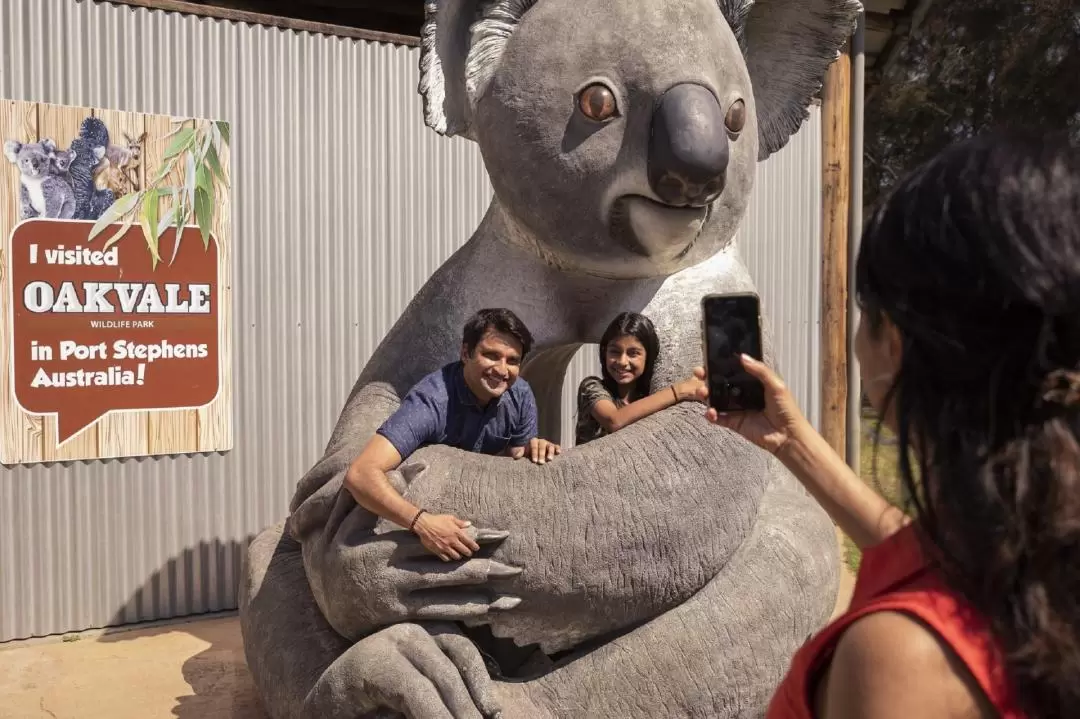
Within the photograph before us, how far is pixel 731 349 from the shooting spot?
1.38 m

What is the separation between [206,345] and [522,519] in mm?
2729

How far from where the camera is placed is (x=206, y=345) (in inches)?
172

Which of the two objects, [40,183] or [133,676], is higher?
[40,183]

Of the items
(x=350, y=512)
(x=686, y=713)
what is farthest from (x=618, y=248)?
(x=686, y=713)

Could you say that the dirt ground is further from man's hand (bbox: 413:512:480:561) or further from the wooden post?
the wooden post

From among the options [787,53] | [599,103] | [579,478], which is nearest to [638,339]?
[579,478]

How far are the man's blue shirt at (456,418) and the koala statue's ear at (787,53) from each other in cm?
111

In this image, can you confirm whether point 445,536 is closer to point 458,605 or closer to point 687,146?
point 458,605

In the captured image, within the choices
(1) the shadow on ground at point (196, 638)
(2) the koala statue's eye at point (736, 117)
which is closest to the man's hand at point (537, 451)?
(2) the koala statue's eye at point (736, 117)

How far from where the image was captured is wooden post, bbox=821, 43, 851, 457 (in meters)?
5.70

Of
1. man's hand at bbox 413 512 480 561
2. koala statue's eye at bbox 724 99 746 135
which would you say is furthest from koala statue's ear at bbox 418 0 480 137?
man's hand at bbox 413 512 480 561

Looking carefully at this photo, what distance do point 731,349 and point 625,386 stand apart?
110 cm

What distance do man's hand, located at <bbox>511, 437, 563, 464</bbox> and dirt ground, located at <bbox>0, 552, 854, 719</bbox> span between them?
165 centimetres

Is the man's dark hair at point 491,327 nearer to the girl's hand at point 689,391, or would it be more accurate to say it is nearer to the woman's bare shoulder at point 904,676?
the girl's hand at point 689,391
